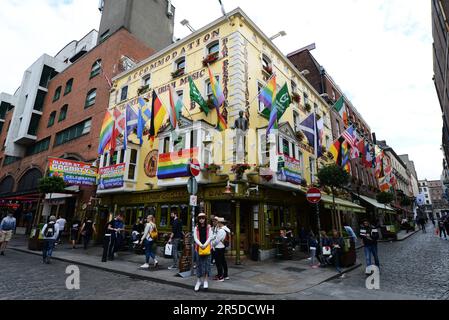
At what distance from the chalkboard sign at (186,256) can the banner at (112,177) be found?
27.1 ft

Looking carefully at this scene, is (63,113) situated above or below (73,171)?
above

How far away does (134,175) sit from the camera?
1566cm

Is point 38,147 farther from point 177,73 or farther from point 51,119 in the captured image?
point 177,73

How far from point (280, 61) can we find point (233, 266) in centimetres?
1507

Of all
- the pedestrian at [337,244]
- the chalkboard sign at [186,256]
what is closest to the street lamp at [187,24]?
the chalkboard sign at [186,256]

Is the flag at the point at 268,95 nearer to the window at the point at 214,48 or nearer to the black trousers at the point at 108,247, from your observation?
the window at the point at 214,48

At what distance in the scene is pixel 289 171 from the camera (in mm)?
12859

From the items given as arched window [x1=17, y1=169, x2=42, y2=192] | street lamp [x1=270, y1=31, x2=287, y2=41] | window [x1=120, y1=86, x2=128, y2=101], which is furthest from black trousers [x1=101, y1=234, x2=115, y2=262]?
arched window [x1=17, y1=169, x2=42, y2=192]

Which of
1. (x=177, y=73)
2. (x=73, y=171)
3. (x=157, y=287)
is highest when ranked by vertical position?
(x=177, y=73)

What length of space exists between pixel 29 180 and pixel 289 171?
29.1m

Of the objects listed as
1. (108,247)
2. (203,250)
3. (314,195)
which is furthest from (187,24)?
(203,250)

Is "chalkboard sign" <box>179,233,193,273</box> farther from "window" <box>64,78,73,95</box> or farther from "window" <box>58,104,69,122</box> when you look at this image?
"window" <box>64,78,73,95</box>

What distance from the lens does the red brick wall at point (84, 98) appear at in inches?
818
